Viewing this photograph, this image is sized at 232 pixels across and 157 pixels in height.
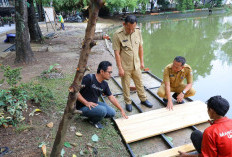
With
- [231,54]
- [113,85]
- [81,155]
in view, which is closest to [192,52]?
[231,54]

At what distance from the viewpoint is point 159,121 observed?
3.05 m

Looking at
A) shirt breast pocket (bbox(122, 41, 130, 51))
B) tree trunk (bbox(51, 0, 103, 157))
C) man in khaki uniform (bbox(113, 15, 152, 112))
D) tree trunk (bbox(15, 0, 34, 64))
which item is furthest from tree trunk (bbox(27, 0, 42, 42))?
tree trunk (bbox(51, 0, 103, 157))

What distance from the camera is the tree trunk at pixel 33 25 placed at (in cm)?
852

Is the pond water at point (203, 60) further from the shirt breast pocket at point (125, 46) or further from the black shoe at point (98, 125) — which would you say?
the black shoe at point (98, 125)

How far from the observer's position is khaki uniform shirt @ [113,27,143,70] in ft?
10.5

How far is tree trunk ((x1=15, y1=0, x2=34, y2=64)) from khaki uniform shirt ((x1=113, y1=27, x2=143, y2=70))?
13.3 ft

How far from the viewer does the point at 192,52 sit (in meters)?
9.08

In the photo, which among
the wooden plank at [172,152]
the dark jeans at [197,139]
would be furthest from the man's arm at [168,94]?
the dark jeans at [197,139]

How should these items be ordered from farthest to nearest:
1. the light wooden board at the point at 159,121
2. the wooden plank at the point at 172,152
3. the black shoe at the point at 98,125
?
the black shoe at the point at 98,125
the light wooden board at the point at 159,121
the wooden plank at the point at 172,152

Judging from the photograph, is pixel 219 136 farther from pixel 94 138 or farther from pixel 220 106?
pixel 94 138

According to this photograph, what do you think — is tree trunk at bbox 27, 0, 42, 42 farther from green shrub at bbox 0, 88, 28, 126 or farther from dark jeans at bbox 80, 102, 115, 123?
dark jeans at bbox 80, 102, 115, 123

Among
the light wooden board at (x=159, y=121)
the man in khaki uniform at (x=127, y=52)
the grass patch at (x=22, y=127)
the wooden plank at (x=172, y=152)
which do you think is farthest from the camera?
the man in khaki uniform at (x=127, y=52)

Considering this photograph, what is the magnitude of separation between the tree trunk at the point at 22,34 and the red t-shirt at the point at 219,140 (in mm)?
6053

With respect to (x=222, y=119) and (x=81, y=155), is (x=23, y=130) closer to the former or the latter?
(x=81, y=155)
